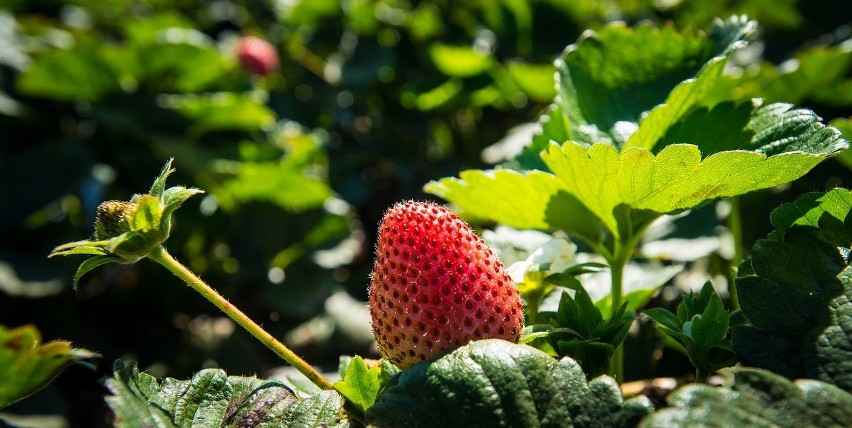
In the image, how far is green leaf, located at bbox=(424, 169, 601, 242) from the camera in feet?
2.78

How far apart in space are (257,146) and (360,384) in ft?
5.43

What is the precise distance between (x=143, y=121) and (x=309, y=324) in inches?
29.7

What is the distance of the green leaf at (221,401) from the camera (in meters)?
0.67

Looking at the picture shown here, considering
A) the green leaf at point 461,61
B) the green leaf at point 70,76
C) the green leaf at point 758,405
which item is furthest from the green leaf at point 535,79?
the green leaf at point 758,405

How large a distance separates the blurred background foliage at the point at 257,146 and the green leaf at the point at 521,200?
2.94 feet

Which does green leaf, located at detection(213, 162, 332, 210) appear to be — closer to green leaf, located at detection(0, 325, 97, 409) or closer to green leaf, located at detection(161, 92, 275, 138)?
green leaf, located at detection(161, 92, 275, 138)

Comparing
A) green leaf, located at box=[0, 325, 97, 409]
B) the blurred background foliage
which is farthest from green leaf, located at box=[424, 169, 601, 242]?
the blurred background foliage

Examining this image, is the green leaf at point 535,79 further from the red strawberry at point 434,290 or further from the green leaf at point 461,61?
the red strawberry at point 434,290

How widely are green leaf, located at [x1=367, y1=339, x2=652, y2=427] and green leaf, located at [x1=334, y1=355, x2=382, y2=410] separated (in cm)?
9

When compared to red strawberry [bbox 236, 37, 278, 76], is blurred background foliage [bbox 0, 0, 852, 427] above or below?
below

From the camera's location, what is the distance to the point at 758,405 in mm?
537

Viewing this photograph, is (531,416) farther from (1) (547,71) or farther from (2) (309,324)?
(2) (309,324)

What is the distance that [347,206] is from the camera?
2.18 meters

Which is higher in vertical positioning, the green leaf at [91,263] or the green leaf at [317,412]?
the green leaf at [91,263]
